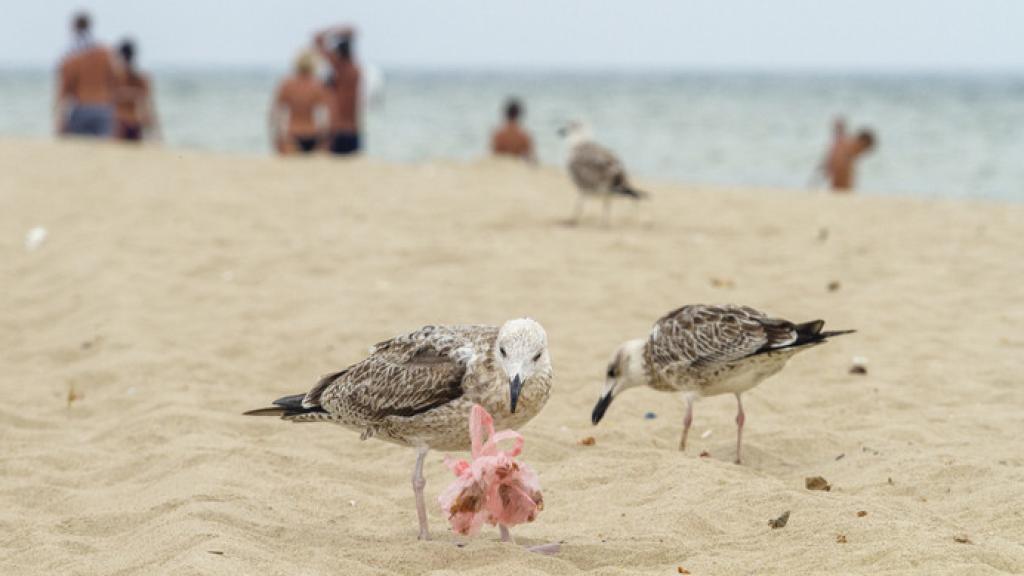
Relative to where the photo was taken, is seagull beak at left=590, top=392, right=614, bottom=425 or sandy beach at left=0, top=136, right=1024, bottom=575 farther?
seagull beak at left=590, top=392, right=614, bottom=425

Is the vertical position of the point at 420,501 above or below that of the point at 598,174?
below

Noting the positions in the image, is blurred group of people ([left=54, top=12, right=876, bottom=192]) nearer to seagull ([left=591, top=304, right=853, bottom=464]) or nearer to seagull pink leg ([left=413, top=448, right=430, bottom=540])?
seagull ([left=591, top=304, right=853, bottom=464])

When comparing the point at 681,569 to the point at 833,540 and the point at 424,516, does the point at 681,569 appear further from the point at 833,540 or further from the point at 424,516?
the point at 424,516

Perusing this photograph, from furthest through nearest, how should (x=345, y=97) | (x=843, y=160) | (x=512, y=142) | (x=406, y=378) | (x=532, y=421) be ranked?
(x=512, y=142) → (x=843, y=160) → (x=345, y=97) → (x=532, y=421) → (x=406, y=378)

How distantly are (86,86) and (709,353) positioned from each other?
1472 cm

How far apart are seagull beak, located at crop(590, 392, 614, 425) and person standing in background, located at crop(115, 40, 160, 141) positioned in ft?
48.2

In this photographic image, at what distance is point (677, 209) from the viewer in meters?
14.7

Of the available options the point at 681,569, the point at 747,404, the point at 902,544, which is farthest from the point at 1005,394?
the point at 681,569

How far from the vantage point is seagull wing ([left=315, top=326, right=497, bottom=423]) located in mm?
5090

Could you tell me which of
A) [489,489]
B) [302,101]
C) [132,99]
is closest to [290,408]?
[489,489]

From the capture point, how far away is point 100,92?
18.9 meters

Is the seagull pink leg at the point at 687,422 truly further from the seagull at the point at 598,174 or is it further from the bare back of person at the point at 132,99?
the bare back of person at the point at 132,99

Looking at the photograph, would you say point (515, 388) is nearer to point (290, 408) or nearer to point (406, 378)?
point (406, 378)

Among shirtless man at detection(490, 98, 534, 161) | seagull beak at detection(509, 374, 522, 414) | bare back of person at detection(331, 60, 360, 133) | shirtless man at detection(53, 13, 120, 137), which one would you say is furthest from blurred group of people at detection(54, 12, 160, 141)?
seagull beak at detection(509, 374, 522, 414)
